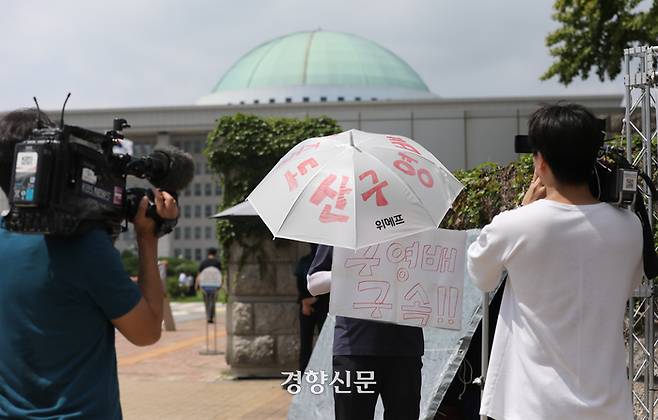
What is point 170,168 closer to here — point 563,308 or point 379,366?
point 563,308

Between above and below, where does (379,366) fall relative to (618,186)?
below

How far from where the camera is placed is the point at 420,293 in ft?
16.4

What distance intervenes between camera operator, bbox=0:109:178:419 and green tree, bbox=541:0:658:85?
13.9 meters

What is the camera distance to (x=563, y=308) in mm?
3176

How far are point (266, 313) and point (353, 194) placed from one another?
24.6 feet

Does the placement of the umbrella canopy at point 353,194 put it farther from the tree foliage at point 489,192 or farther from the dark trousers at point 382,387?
the tree foliage at point 489,192

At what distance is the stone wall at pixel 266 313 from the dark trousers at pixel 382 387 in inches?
283

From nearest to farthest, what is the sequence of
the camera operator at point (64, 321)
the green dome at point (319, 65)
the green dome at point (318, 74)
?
the camera operator at point (64, 321)
the green dome at point (318, 74)
the green dome at point (319, 65)

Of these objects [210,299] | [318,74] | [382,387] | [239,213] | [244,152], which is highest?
[318,74]

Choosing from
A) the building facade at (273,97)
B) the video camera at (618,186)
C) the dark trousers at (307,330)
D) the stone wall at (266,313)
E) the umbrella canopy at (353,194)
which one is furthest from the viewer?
the building facade at (273,97)

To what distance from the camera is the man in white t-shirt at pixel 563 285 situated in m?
3.14

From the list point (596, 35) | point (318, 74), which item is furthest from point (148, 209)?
point (318, 74)

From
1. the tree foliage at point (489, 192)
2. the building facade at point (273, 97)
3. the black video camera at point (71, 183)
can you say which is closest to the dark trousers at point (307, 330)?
the tree foliage at point (489, 192)

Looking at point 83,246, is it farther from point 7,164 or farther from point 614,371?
point 614,371
